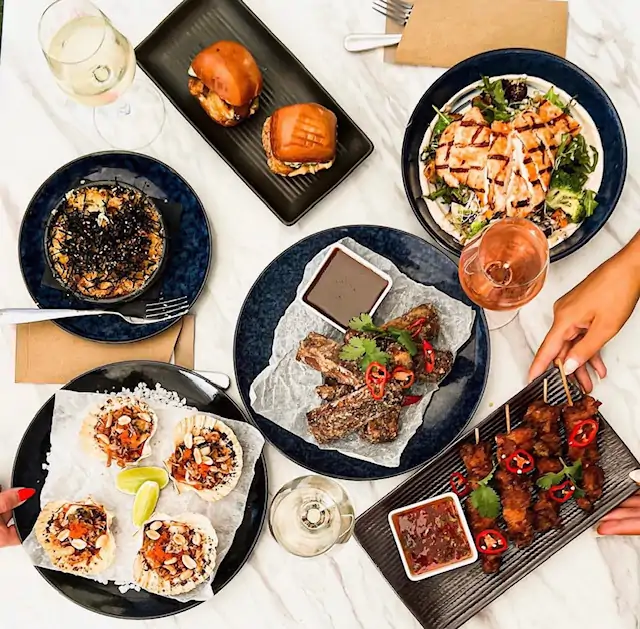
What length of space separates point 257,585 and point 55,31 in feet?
6.22

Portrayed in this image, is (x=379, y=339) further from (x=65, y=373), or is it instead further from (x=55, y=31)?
(x=55, y=31)

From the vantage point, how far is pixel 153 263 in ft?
8.09

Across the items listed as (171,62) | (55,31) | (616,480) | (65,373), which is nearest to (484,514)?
(616,480)

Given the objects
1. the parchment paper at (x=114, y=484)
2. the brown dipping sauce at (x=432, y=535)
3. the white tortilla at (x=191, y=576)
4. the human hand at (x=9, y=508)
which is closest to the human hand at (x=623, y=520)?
the brown dipping sauce at (x=432, y=535)

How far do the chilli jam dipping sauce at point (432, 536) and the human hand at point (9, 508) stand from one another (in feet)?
3.97

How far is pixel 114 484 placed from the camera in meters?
2.55

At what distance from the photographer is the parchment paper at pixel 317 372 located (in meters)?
2.48

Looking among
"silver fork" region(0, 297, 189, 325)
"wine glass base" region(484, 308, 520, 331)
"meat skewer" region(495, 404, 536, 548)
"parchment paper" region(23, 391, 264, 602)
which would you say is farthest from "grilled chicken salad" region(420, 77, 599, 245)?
"parchment paper" region(23, 391, 264, 602)

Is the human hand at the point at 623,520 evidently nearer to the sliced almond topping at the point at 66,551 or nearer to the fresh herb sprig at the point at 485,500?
the fresh herb sprig at the point at 485,500

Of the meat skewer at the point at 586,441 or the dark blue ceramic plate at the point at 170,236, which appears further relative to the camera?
A: the dark blue ceramic plate at the point at 170,236

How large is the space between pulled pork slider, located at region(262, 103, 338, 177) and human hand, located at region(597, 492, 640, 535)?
151cm

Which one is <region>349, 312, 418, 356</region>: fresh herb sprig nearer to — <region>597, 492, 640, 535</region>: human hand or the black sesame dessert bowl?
the black sesame dessert bowl

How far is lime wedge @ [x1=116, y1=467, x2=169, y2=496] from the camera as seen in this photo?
2.51 metres

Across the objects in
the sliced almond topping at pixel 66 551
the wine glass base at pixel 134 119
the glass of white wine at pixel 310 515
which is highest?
the wine glass base at pixel 134 119
